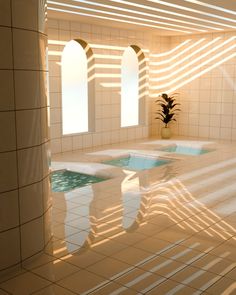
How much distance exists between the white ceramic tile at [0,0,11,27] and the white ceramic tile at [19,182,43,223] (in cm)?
141

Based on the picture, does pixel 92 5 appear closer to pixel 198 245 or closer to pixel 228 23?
pixel 228 23

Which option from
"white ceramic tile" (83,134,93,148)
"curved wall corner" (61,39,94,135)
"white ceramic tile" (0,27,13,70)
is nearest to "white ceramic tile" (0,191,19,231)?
"white ceramic tile" (0,27,13,70)

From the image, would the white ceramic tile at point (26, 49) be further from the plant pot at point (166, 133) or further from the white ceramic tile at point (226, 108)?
the white ceramic tile at point (226, 108)

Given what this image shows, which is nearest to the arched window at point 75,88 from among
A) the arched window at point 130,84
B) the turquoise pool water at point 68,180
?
the arched window at point 130,84

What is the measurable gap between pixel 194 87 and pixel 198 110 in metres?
0.68

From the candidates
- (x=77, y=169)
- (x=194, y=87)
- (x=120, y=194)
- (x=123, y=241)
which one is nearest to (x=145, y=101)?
(x=194, y=87)

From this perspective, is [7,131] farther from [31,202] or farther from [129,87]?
[129,87]

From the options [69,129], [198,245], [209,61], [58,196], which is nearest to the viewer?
[198,245]

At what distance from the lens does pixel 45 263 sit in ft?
12.1

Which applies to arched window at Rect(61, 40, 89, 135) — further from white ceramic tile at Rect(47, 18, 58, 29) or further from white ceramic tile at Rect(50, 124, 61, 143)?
white ceramic tile at Rect(47, 18, 58, 29)

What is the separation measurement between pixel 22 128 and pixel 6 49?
2.21 feet

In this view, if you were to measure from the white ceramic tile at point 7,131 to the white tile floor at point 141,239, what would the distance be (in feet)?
3.70

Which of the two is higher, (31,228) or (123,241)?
(31,228)

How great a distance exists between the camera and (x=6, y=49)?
3.22 m
